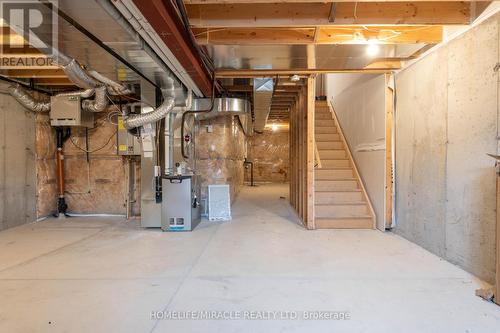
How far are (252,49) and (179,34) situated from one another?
0.97 metres

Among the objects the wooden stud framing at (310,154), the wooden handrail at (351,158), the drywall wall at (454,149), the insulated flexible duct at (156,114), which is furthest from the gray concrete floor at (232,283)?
the insulated flexible duct at (156,114)

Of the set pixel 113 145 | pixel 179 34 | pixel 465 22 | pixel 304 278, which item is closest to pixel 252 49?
pixel 179 34

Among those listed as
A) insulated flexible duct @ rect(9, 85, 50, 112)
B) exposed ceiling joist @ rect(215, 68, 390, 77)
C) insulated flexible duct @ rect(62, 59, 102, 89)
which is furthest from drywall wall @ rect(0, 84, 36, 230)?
exposed ceiling joist @ rect(215, 68, 390, 77)

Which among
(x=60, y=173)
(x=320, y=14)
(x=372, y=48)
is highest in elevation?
(x=320, y=14)

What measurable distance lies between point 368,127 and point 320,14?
2444 millimetres

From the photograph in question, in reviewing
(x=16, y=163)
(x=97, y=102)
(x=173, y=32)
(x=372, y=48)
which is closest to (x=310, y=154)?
(x=372, y=48)

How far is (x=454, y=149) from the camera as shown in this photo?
272 cm

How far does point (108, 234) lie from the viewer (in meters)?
3.95

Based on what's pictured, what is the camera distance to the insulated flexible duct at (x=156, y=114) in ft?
12.8

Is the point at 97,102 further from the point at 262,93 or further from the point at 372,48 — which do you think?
the point at 372,48

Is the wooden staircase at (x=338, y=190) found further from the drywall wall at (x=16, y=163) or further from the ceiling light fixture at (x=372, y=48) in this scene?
the drywall wall at (x=16, y=163)

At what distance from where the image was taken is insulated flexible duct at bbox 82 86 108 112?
13.9 feet

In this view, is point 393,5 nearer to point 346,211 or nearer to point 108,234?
point 346,211
